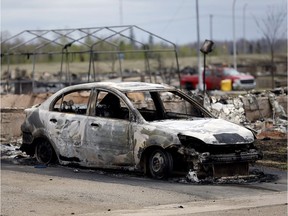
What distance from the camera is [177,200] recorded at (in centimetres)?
902

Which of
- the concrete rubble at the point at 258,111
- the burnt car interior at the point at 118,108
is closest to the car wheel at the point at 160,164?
the burnt car interior at the point at 118,108

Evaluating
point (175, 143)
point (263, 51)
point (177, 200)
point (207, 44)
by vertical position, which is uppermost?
point (263, 51)

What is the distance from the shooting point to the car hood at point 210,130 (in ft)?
34.0

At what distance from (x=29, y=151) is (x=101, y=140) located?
2.05 metres

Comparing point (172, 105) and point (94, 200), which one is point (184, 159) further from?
point (172, 105)

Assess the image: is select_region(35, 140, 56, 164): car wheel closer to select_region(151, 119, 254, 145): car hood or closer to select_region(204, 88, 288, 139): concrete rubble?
select_region(151, 119, 254, 145): car hood

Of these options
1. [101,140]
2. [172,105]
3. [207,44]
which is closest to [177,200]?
[101,140]

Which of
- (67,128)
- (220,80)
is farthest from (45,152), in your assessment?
(220,80)

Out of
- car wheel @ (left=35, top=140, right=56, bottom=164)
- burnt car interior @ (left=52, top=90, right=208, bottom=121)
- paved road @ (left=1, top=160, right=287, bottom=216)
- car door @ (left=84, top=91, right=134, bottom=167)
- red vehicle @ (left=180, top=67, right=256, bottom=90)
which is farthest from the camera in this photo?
red vehicle @ (left=180, top=67, right=256, bottom=90)

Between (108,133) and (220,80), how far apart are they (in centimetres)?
3454

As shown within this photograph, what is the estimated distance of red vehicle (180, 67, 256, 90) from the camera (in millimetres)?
44188

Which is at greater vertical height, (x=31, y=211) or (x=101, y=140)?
(x=101, y=140)

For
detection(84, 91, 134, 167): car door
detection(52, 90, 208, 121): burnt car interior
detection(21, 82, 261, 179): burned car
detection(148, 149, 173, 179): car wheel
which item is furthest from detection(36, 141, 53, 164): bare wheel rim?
detection(148, 149, 173, 179): car wheel

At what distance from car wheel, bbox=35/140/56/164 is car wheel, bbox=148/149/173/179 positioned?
2435 millimetres
